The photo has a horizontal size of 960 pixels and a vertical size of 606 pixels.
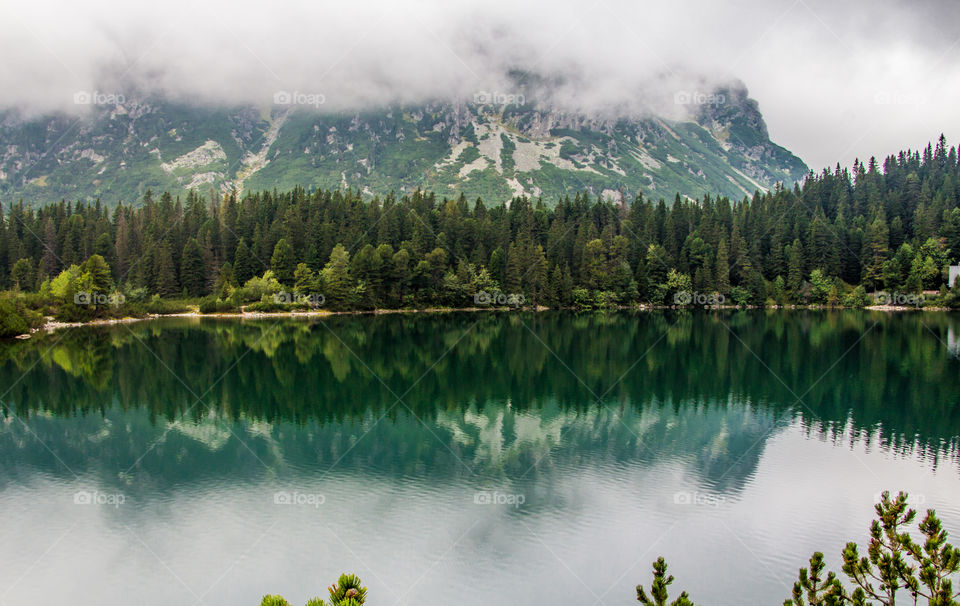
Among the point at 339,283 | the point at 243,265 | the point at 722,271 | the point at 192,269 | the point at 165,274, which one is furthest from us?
the point at 722,271

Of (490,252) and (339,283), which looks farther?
(490,252)

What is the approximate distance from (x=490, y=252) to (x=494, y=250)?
83.4 inches

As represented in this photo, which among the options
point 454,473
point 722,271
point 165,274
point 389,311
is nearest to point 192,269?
point 165,274

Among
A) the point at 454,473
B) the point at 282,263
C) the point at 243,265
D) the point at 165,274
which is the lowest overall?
the point at 454,473

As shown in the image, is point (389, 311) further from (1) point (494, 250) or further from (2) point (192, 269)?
(2) point (192, 269)

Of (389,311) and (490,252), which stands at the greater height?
(490,252)

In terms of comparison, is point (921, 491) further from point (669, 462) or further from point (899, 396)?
point (899, 396)

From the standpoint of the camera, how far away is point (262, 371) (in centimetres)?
4350

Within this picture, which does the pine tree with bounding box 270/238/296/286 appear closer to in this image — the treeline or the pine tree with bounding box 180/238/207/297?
the treeline

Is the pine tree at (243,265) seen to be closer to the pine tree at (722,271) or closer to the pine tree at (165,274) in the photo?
the pine tree at (165,274)

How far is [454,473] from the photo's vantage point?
71.3ft

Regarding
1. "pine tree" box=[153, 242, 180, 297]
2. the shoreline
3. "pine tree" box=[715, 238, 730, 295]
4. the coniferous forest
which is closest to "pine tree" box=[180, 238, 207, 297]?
the coniferous forest

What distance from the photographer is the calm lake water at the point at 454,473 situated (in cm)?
1521

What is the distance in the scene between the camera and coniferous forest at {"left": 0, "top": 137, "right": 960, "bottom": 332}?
10545 cm
